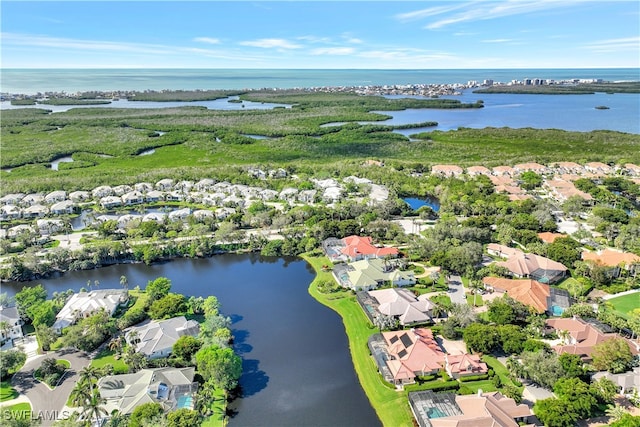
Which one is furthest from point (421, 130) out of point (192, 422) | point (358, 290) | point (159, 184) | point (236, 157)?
point (192, 422)

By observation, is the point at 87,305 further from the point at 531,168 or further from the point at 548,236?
the point at 531,168

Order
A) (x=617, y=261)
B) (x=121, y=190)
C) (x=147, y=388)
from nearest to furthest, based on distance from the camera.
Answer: (x=147, y=388) → (x=617, y=261) → (x=121, y=190)

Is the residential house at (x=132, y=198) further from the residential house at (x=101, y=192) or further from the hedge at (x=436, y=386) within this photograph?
the hedge at (x=436, y=386)

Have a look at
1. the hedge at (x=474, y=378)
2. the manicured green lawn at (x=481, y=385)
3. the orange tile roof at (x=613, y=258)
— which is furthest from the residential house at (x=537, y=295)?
the manicured green lawn at (x=481, y=385)

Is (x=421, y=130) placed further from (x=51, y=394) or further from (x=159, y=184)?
(x=51, y=394)

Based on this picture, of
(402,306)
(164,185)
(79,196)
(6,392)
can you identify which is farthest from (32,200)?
(402,306)

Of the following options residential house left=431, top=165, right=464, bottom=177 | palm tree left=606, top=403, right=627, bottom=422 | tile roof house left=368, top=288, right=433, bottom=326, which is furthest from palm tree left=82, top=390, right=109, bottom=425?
residential house left=431, top=165, right=464, bottom=177
